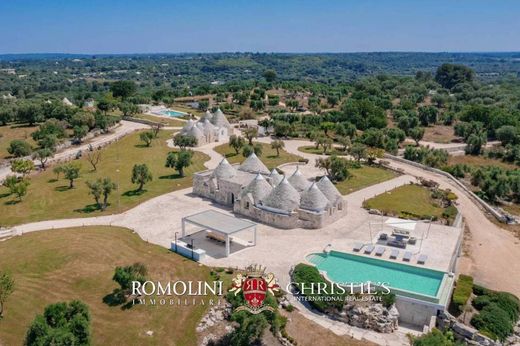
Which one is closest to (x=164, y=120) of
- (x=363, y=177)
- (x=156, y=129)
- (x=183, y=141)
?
(x=156, y=129)

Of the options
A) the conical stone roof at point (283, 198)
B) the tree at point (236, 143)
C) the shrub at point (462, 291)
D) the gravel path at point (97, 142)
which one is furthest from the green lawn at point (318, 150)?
the shrub at point (462, 291)

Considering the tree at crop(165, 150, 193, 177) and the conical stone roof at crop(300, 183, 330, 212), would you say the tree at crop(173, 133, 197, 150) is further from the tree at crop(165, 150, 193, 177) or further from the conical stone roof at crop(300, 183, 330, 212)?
the conical stone roof at crop(300, 183, 330, 212)

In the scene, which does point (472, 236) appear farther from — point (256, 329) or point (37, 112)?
point (37, 112)

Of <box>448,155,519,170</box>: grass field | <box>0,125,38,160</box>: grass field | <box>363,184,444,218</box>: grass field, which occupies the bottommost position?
<box>448,155,519,170</box>: grass field

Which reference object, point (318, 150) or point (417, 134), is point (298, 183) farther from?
point (417, 134)

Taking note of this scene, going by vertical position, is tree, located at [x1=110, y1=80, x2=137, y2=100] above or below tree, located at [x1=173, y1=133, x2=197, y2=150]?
above

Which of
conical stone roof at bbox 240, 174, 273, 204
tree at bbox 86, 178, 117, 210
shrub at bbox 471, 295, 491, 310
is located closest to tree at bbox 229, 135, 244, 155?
conical stone roof at bbox 240, 174, 273, 204

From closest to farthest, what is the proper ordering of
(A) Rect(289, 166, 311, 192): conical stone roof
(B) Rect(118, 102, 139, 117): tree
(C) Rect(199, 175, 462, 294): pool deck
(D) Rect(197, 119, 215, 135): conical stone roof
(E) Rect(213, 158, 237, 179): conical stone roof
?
(C) Rect(199, 175, 462, 294): pool deck
(A) Rect(289, 166, 311, 192): conical stone roof
(E) Rect(213, 158, 237, 179): conical stone roof
(D) Rect(197, 119, 215, 135): conical stone roof
(B) Rect(118, 102, 139, 117): tree

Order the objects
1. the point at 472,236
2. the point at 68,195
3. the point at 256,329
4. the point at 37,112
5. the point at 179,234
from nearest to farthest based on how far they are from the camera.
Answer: the point at 256,329
the point at 179,234
the point at 472,236
the point at 68,195
the point at 37,112

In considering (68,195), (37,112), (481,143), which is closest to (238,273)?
(68,195)
